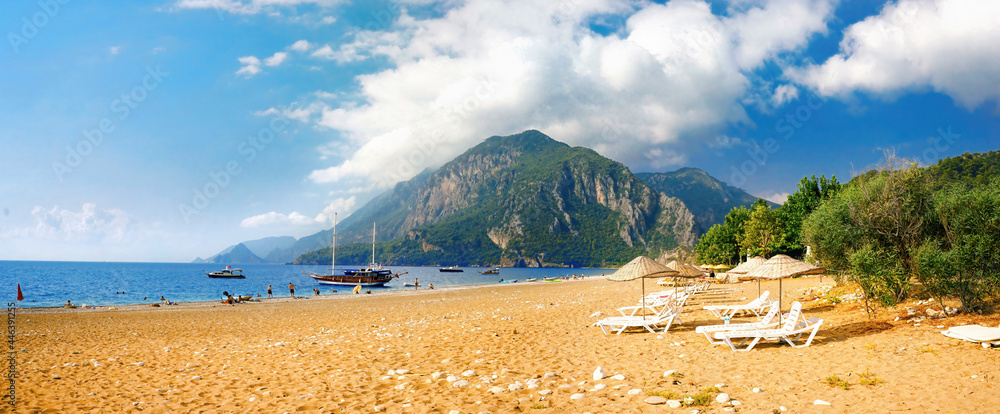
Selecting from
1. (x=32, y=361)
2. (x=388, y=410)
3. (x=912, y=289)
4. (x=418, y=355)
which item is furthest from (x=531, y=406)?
(x=912, y=289)

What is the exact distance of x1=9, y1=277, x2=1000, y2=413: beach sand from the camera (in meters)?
6.42

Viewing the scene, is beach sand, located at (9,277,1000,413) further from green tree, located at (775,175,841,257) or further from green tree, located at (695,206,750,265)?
green tree, located at (695,206,750,265)

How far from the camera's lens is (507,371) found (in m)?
8.56

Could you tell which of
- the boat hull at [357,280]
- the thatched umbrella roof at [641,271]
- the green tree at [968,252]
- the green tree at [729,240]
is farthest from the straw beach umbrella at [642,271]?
the boat hull at [357,280]

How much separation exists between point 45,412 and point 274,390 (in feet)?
9.66

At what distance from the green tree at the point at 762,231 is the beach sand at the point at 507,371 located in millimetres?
39620

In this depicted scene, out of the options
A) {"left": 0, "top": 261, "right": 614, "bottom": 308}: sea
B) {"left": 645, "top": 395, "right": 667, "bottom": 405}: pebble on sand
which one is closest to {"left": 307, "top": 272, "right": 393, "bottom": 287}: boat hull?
{"left": 0, "top": 261, "right": 614, "bottom": 308}: sea

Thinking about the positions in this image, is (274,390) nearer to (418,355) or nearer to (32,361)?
(418,355)

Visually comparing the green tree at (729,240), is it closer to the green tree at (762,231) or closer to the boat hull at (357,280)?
the green tree at (762,231)

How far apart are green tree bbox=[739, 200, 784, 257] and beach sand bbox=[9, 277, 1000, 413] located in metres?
39.6

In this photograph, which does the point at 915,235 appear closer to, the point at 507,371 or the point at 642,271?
the point at 642,271

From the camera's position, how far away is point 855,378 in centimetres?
704

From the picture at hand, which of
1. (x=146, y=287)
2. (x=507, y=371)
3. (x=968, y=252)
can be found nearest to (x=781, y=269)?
(x=968, y=252)

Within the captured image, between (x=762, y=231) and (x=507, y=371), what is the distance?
50.1 metres
